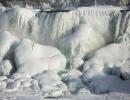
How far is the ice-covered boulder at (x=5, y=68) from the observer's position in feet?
35.6

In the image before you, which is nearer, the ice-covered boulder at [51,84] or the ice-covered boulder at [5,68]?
the ice-covered boulder at [51,84]

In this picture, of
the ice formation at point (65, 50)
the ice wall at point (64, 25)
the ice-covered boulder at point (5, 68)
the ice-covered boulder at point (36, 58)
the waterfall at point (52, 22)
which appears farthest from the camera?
the waterfall at point (52, 22)

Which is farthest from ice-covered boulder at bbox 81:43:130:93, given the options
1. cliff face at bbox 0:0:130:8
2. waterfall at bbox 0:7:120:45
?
cliff face at bbox 0:0:130:8

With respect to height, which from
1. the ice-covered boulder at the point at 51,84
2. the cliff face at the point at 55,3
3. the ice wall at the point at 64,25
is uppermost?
the cliff face at the point at 55,3

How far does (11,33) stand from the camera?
1249cm

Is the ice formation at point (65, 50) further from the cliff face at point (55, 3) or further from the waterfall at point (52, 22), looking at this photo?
the cliff face at point (55, 3)

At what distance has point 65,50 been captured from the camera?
11500 mm

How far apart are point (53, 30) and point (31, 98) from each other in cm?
340

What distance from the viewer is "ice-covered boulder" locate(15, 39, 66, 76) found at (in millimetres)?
10702

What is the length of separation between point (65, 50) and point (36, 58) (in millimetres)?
865

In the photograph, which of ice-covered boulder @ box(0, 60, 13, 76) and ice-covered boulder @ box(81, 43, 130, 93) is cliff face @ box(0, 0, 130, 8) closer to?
ice-covered boulder @ box(81, 43, 130, 93)

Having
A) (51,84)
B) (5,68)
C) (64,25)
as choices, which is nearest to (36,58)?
(5,68)

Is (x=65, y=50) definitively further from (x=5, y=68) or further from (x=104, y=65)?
(x=5, y=68)

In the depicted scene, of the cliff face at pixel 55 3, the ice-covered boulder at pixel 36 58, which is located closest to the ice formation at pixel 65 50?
the ice-covered boulder at pixel 36 58
